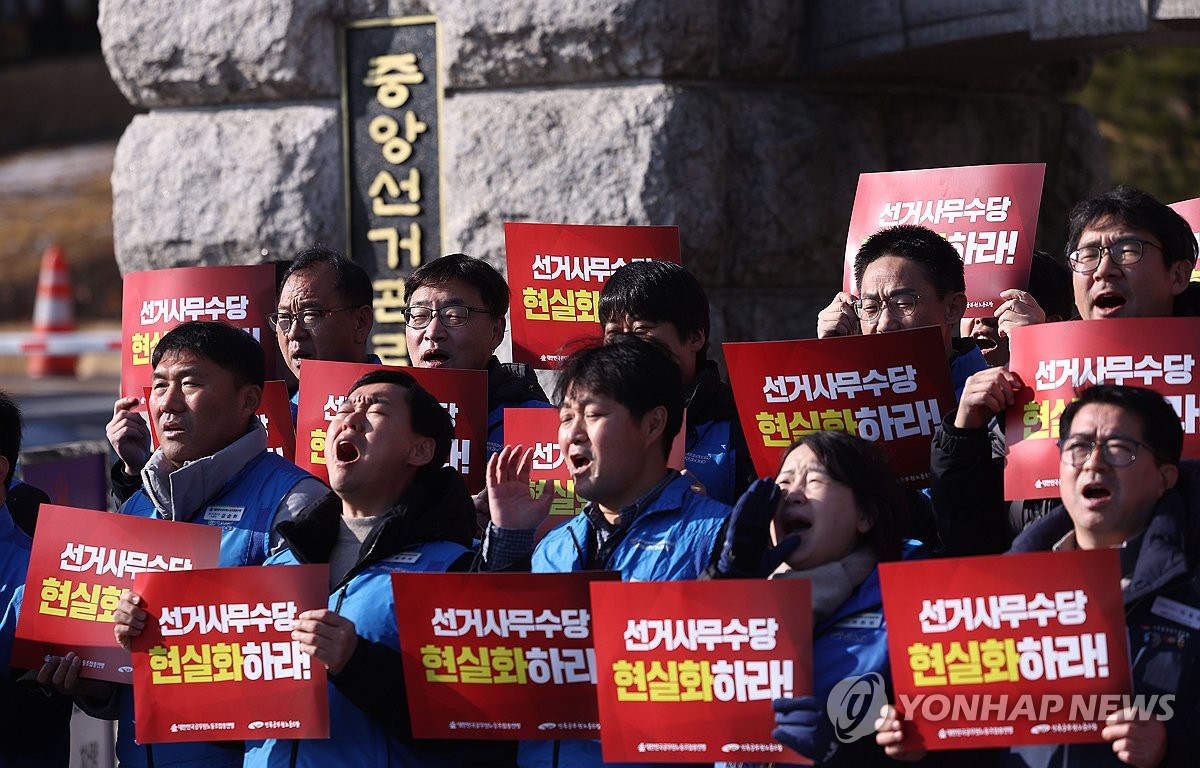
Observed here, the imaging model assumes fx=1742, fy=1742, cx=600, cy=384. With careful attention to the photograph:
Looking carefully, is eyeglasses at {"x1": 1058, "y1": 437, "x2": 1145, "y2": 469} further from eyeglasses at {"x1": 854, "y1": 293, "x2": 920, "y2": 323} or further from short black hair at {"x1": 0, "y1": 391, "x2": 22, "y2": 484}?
short black hair at {"x1": 0, "y1": 391, "x2": 22, "y2": 484}

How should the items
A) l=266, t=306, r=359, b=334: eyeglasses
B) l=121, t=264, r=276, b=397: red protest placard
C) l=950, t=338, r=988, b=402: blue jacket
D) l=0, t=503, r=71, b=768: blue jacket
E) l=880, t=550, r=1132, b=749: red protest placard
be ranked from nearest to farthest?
l=880, t=550, r=1132, b=749: red protest placard < l=0, t=503, r=71, b=768: blue jacket < l=950, t=338, r=988, b=402: blue jacket < l=266, t=306, r=359, b=334: eyeglasses < l=121, t=264, r=276, b=397: red protest placard

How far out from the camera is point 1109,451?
3.10m

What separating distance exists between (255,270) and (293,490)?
1283 millimetres

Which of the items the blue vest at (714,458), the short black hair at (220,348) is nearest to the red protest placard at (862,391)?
the blue vest at (714,458)

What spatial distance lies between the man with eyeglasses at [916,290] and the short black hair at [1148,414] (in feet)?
2.94

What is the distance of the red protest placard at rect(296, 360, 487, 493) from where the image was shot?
4273 millimetres

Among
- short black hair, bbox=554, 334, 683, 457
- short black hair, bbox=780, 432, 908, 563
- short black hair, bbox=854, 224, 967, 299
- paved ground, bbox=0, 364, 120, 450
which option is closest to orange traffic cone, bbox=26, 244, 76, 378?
paved ground, bbox=0, 364, 120, 450

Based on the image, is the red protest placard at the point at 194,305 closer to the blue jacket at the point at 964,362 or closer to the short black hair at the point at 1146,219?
the blue jacket at the point at 964,362

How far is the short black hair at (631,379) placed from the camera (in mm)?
3523

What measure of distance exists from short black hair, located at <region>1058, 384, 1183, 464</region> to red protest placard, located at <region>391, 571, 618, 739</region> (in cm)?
92

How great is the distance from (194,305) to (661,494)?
2066mm

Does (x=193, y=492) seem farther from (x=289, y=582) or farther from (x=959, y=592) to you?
(x=959, y=592)

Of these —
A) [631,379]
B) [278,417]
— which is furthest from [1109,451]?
[278,417]

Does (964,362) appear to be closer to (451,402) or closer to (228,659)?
(451,402)
